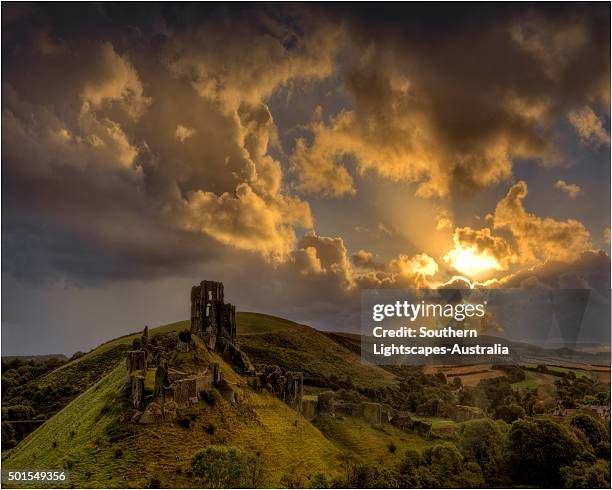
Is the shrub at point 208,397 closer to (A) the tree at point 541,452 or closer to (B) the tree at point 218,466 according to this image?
(B) the tree at point 218,466

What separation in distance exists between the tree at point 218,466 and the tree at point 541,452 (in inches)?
1350

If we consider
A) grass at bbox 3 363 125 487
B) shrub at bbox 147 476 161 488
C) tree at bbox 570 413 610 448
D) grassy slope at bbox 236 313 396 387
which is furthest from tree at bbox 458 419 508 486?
grassy slope at bbox 236 313 396 387

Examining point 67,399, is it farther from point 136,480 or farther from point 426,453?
point 426,453

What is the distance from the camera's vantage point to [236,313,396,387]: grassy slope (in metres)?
118

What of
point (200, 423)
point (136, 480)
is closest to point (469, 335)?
point (200, 423)

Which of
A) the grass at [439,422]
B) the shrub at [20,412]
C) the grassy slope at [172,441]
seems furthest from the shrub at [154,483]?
the grass at [439,422]

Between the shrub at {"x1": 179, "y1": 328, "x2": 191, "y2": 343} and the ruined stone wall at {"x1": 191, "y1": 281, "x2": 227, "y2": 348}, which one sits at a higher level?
the ruined stone wall at {"x1": 191, "y1": 281, "x2": 227, "y2": 348}

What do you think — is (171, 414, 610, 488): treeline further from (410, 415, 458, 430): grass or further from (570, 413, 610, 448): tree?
(410, 415, 458, 430): grass

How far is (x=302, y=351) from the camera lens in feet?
428

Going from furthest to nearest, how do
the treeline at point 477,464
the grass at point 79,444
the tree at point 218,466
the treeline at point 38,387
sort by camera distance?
the treeline at point 38,387
the treeline at point 477,464
the tree at point 218,466
the grass at point 79,444

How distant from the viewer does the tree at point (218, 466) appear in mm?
45531

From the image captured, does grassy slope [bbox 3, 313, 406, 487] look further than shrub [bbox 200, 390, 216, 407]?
No

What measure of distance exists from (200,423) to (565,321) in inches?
2391

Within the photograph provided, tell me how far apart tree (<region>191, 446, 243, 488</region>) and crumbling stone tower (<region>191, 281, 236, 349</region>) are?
2235 centimetres
